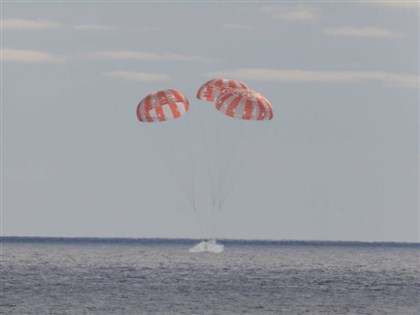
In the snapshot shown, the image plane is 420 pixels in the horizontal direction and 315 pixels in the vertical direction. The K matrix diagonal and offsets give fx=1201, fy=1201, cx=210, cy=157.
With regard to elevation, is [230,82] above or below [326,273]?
above

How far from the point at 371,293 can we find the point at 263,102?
16449 millimetres

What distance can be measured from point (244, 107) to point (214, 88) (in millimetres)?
4161

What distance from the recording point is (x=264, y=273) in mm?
84625

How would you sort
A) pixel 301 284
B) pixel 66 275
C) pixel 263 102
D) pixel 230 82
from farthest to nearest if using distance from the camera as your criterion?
pixel 66 275
pixel 301 284
pixel 230 82
pixel 263 102

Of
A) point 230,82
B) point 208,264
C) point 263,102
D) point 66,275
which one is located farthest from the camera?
point 208,264

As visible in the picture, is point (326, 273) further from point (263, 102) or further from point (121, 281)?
point (263, 102)

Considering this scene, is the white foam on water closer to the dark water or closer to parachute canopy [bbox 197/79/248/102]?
the dark water

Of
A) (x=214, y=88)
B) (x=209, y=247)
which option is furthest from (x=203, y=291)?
(x=209, y=247)

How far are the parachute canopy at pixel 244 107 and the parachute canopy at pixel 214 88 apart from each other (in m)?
3.06

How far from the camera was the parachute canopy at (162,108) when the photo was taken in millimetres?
54406

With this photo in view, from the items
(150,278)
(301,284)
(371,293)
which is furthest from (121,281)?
(371,293)

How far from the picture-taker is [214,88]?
5628cm

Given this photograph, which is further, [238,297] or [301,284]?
[301,284]

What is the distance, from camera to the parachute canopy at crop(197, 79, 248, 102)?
56.2m
